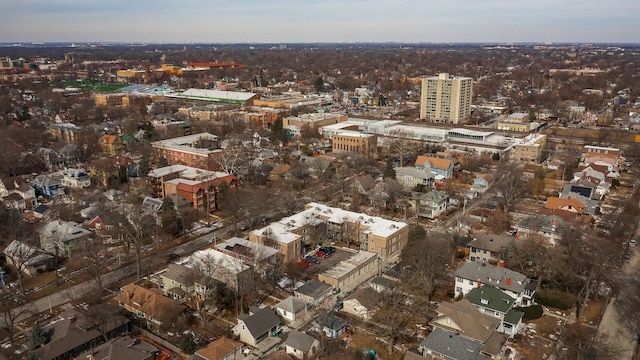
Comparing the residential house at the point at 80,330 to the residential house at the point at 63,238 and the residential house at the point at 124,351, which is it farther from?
the residential house at the point at 63,238

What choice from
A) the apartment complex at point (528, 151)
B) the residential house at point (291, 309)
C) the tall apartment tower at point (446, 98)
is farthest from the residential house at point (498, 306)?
the tall apartment tower at point (446, 98)

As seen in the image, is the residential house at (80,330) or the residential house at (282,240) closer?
the residential house at (80,330)

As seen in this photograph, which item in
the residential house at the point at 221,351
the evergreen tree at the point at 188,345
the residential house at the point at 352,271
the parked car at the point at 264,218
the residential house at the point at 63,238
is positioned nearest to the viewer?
the residential house at the point at 221,351

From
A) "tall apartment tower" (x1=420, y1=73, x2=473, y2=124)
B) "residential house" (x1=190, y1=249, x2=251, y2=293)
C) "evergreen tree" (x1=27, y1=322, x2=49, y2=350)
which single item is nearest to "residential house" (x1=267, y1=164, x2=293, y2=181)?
"residential house" (x1=190, y1=249, x2=251, y2=293)

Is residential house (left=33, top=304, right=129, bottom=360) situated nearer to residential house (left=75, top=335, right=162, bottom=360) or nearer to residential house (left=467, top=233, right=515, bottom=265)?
residential house (left=75, top=335, right=162, bottom=360)

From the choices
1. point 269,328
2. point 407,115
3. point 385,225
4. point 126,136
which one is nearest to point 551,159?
point 385,225

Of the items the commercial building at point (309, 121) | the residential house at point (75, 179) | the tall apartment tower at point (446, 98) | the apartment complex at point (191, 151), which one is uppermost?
the tall apartment tower at point (446, 98)
